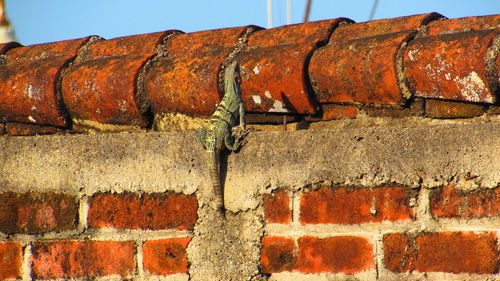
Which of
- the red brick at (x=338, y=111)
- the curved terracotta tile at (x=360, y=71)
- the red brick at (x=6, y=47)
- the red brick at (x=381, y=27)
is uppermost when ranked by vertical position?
the red brick at (x=6, y=47)

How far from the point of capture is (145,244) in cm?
230

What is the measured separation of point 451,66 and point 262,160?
0.62 metres

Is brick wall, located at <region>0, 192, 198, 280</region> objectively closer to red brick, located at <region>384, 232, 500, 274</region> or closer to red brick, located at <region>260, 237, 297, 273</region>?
red brick, located at <region>260, 237, 297, 273</region>

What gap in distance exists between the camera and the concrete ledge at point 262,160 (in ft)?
6.43

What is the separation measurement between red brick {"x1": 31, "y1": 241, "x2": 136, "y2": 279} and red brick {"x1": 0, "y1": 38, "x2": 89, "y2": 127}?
503mm

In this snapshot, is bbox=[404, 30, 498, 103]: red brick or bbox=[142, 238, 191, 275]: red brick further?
bbox=[142, 238, 191, 275]: red brick

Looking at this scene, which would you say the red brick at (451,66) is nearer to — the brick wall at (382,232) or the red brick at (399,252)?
the brick wall at (382,232)

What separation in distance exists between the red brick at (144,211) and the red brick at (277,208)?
0.24m

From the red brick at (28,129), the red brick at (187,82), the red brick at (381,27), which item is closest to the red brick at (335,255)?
the red brick at (187,82)

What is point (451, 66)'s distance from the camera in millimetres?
2082

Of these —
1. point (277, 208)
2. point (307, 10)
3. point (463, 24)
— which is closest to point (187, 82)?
point (277, 208)

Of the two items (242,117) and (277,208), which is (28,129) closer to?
(242,117)

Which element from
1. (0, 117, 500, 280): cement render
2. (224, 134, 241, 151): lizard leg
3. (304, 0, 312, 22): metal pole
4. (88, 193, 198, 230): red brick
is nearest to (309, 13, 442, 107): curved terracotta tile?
(0, 117, 500, 280): cement render

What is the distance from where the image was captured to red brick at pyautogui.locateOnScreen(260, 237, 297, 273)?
2.14m
